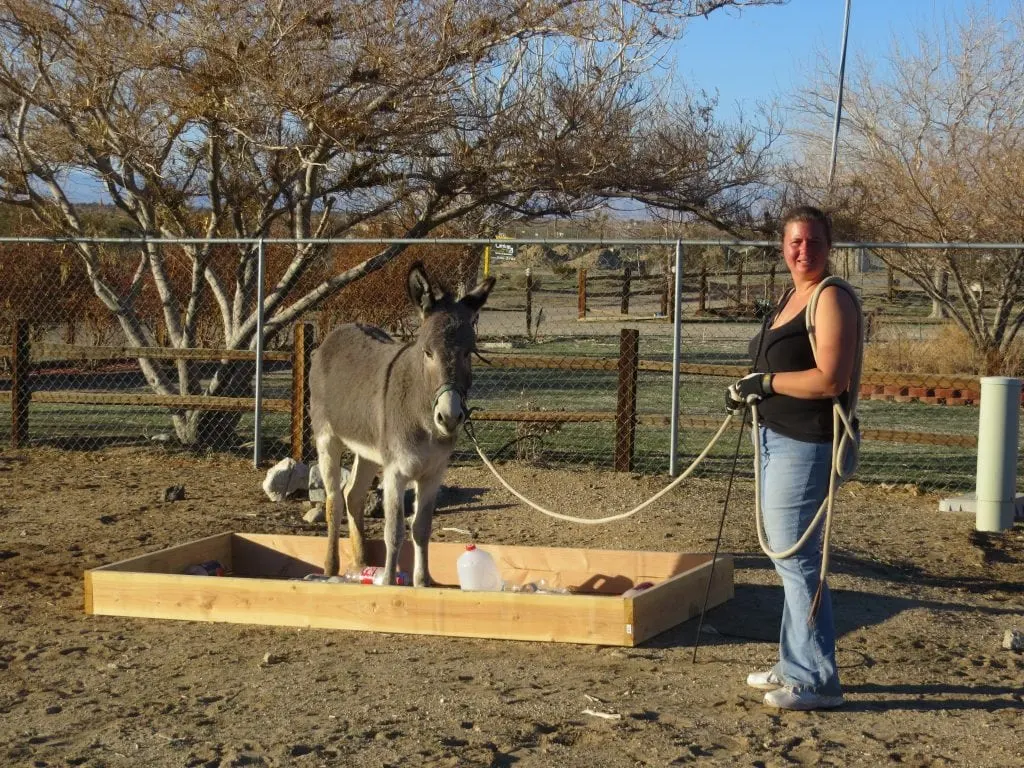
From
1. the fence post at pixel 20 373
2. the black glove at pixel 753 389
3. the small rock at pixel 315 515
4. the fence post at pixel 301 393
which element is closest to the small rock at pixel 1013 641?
the black glove at pixel 753 389

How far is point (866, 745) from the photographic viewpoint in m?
5.07

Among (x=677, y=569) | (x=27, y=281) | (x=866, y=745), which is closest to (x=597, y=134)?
(x=677, y=569)

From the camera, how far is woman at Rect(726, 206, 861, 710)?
5141 millimetres

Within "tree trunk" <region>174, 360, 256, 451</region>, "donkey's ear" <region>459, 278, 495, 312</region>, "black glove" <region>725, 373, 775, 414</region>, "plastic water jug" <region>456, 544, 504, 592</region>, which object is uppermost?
"donkey's ear" <region>459, 278, 495, 312</region>

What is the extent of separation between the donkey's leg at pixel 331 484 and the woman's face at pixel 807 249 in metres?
3.82

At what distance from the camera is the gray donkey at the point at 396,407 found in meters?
6.64

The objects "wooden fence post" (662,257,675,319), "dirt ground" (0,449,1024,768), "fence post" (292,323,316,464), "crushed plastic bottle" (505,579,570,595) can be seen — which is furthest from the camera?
"wooden fence post" (662,257,675,319)

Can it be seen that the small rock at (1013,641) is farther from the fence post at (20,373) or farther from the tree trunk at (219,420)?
the fence post at (20,373)

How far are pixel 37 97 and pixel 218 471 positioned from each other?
4688mm

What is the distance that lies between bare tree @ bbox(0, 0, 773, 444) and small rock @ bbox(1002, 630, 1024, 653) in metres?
7.34

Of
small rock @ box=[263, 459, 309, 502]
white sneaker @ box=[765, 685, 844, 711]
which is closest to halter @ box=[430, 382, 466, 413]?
white sneaker @ box=[765, 685, 844, 711]

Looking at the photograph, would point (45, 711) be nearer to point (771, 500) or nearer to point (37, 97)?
point (771, 500)

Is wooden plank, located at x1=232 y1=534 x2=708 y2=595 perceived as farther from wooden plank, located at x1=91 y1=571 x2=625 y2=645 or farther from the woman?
the woman

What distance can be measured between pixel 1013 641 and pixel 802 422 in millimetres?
2389
